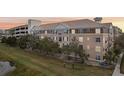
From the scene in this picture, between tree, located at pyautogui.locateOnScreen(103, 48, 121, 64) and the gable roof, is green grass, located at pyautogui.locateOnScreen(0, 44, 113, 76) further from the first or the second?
the gable roof

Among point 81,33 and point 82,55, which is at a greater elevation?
point 81,33

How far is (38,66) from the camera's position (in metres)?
4.19

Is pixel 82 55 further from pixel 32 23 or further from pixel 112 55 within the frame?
pixel 32 23

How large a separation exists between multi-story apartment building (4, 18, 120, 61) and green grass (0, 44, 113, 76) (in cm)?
20

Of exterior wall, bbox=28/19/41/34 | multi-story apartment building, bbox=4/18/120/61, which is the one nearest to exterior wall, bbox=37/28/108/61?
multi-story apartment building, bbox=4/18/120/61

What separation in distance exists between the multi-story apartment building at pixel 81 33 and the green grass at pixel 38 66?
197 millimetres

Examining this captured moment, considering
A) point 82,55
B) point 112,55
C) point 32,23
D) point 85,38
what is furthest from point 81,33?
point 32,23

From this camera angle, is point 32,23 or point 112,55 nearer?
point 112,55

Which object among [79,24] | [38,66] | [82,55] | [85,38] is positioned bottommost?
[38,66]

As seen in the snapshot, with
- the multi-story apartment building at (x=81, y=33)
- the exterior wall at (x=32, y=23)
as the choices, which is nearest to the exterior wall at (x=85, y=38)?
the multi-story apartment building at (x=81, y=33)

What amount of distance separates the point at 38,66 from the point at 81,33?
776 mm
